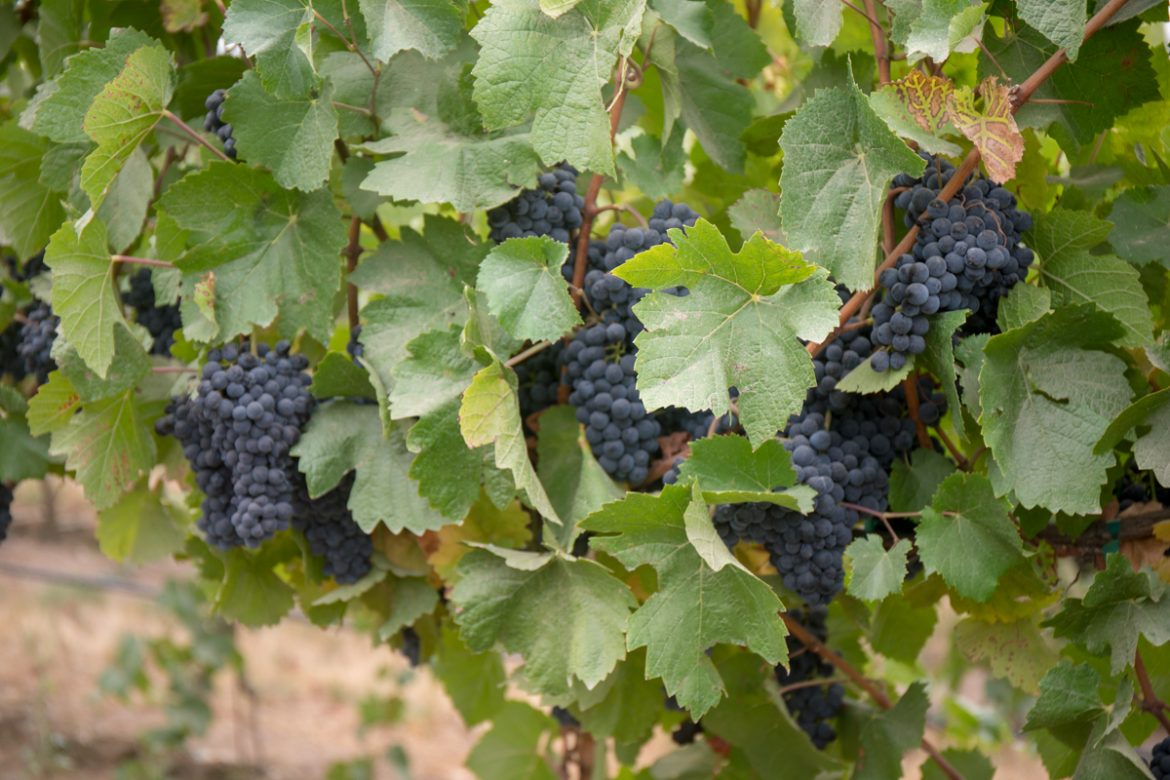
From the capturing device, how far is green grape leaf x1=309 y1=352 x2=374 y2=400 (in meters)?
1.39

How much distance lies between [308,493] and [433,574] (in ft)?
0.90

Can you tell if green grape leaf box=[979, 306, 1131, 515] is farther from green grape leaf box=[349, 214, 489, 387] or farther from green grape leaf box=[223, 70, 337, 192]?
green grape leaf box=[223, 70, 337, 192]

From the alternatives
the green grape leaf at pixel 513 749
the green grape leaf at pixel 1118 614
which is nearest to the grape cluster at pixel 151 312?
the green grape leaf at pixel 513 749

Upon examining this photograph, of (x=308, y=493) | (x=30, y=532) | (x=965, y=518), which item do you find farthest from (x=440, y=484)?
(x=30, y=532)

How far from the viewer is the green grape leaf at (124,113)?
1.31 meters

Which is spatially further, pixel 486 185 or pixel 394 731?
pixel 394 731

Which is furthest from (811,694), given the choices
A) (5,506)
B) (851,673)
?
(5,506)

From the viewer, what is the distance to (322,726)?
5.73m

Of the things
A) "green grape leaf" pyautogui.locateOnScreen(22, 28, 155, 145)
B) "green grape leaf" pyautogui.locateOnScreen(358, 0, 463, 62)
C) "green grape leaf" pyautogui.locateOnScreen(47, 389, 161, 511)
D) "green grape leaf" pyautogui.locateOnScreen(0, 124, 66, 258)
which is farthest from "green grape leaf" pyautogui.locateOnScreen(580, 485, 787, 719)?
"green grape leaf" pyautogui.locateOnScreen(0, 124, 66, 258)

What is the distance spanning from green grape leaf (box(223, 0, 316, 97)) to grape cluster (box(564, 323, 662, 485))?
18.4 inches

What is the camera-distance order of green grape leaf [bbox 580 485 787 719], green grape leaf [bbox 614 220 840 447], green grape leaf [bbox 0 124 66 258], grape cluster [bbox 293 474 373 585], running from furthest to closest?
green grape leaf [bbox 0 124 66 258], grape cluster [bbox 293 474 373 585], green grape leaf [bbox 580 485 787 719], green grape leaf [bbox 614 220 840 447]

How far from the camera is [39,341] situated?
5.42 feet

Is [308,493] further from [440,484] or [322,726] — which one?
[322,726]

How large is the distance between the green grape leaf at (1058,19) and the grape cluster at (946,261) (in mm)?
170
